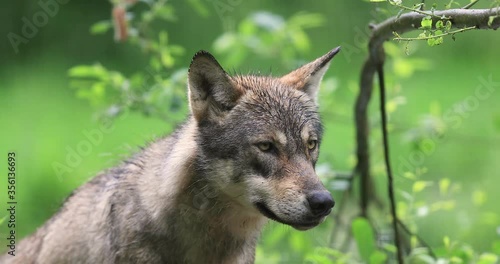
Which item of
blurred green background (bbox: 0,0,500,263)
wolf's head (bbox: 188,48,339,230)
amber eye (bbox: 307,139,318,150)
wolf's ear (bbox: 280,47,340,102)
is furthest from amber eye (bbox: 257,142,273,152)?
blurred green background (bbox: 0,0,500,263)

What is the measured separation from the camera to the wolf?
3932mm

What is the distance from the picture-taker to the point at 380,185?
8359mm

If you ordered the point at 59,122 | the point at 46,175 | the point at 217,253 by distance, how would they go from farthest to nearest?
the point at 59,122
the point at 46,175
the point at 217,253

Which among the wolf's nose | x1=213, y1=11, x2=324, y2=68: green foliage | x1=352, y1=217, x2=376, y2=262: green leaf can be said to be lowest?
x1=352, y1=217, x2=376, y2=262: green leaf

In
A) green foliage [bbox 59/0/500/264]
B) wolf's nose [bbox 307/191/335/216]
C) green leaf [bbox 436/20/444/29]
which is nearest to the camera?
green leaf [bbox 436/20/444/29]

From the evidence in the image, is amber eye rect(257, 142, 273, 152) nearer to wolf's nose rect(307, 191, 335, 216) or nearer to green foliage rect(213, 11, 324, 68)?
wolf's nose rect(307, 191, 335, 216)

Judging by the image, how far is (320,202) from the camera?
12.4ft

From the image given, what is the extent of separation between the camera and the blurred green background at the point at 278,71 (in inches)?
305

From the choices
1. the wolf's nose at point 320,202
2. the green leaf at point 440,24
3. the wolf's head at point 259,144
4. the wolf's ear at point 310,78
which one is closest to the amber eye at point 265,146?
the wolf's head at point 259,144

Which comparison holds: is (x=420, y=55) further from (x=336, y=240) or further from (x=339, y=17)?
(x=336, y=240)

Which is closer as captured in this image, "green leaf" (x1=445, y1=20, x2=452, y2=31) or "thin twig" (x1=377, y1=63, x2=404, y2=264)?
"green leaf" (x1=445, y1=20, x2=452, y2=31)

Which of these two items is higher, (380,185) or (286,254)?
(380,185)

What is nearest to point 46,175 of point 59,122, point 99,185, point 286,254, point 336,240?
point 59,122

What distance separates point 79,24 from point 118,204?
19.4 ft
